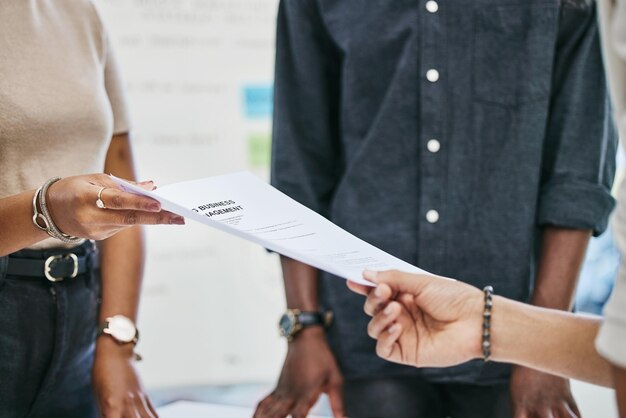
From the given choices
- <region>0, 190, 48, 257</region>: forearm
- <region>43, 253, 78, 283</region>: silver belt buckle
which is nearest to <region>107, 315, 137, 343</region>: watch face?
<region>43, 253, 78, 283</region>: silver belt buckle

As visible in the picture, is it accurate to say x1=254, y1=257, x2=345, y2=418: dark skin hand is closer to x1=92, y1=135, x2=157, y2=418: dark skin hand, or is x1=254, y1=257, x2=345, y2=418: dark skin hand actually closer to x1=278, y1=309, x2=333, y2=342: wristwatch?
x1=278, y1=309, x2=333, y2=342: wristwatch

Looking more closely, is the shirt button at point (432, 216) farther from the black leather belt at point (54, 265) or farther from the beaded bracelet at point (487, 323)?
the black leather belt at point (54, 265)

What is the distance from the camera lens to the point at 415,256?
1396 mm

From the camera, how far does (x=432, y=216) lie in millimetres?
1371

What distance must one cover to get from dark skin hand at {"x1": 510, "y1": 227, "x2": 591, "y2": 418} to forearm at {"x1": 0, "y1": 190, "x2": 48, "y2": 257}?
80 cm

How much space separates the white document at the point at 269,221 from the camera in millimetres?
874

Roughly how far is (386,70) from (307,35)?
0.60ft

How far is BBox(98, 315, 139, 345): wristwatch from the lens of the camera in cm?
126

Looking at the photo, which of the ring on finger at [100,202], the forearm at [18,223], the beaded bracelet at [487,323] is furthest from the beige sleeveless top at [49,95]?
the beaded bracelet at [487,323]

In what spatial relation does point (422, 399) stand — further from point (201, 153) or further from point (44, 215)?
point (201, 153)

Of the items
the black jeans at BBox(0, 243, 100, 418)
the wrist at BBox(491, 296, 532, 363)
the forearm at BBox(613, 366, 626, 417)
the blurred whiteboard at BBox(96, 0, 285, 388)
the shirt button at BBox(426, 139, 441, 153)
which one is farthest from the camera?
the blurred whiteboard at BBox(96, 0, 285, 388)

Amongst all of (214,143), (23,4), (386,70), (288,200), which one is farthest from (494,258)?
(214,143)

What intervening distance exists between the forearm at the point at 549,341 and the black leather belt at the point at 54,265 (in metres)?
0.68

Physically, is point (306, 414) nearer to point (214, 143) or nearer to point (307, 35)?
point (307, 35)
